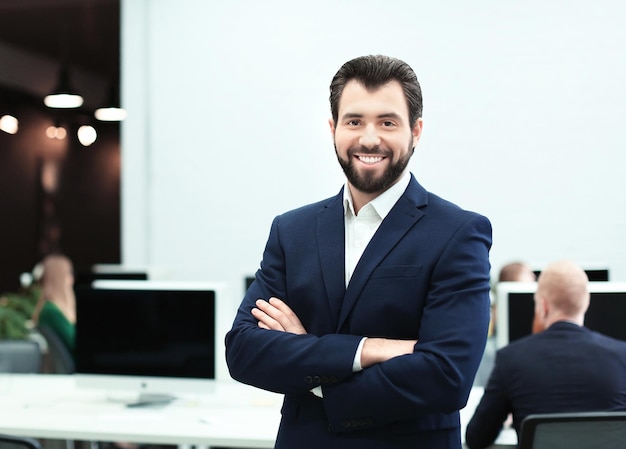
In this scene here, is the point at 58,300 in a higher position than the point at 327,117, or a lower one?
lower

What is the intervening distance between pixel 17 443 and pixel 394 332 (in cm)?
110

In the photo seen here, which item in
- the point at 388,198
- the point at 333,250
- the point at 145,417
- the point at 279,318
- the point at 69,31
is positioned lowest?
the point at 145,417

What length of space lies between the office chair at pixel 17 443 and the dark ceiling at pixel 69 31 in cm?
559

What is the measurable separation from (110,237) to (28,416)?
4.35 metres

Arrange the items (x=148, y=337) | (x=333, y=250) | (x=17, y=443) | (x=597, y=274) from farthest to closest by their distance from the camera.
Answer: (x=597, y=274) < (x=148, y=337) < (x=17, y=443) < (x=333, y=250)

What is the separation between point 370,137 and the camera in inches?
67.6

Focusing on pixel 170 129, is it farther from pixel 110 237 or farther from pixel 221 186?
pixel 110 237

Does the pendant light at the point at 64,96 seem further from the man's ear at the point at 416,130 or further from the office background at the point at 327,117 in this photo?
the man's ear at the point at 416,130

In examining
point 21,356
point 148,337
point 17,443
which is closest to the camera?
point 17,443

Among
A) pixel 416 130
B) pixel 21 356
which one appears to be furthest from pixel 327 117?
pixel 416 130

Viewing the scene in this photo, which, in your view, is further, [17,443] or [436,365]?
[17,443]

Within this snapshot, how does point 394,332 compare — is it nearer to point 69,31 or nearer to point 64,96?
point 64,96

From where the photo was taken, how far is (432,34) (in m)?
6.41

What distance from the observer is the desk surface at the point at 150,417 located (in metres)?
3.12
